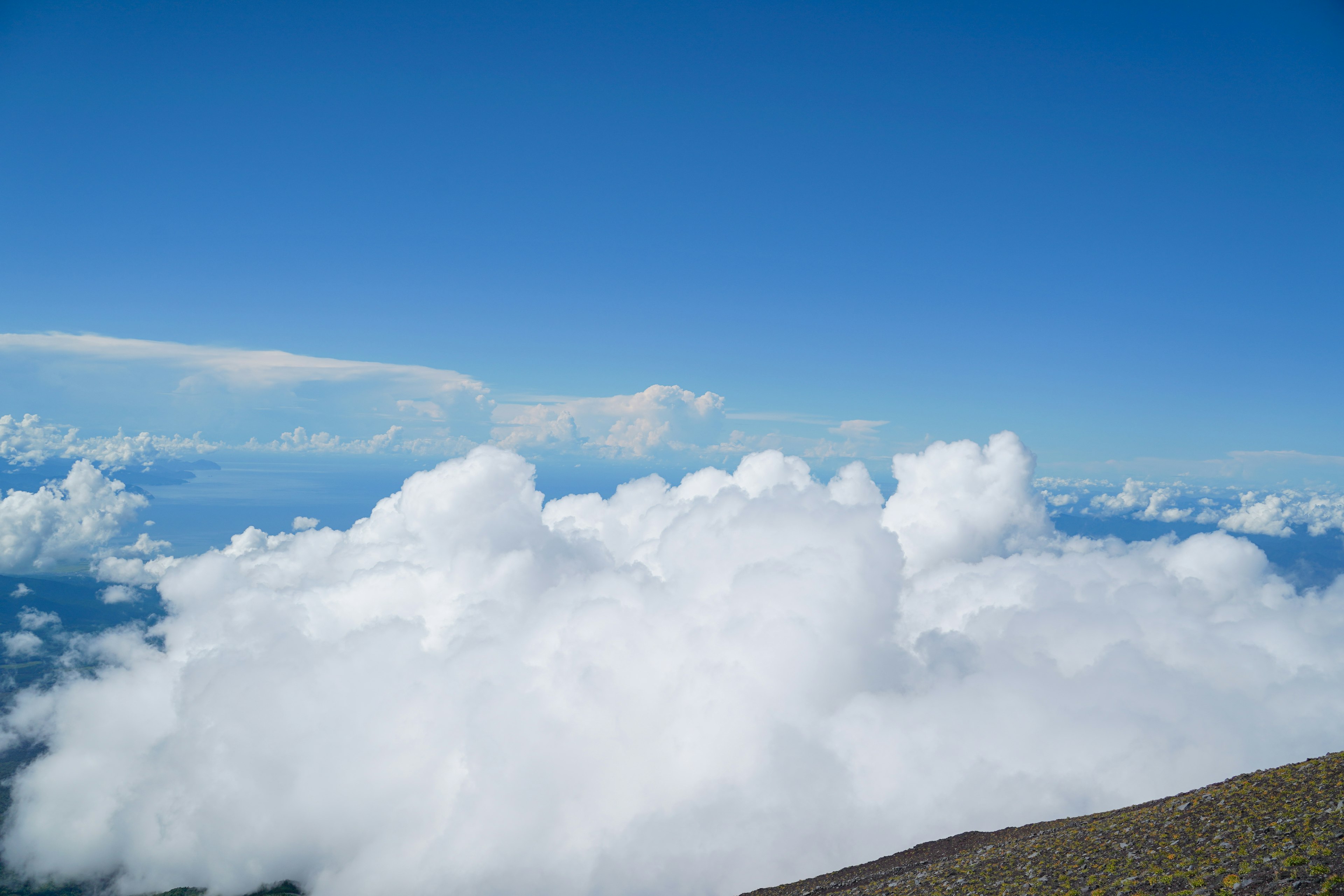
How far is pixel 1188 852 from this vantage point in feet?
106

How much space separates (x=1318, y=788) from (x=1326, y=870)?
15031 mm

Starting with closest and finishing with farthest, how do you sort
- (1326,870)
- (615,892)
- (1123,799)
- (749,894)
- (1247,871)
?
(1326,870) < (1247,871) < (749,894) < (1123,799) < (615,892)

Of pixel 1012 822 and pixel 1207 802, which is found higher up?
pixel 1207 802

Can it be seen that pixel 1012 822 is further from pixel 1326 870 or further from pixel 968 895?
pixel 1326 870

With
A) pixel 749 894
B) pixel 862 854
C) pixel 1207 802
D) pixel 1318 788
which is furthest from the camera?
pixel 862 854

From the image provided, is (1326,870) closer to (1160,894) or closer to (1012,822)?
(1160,894)

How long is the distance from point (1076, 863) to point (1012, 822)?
416 ft

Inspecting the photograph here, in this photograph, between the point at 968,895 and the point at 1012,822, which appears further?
the point at 1012,822

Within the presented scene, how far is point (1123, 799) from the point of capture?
12700 cm

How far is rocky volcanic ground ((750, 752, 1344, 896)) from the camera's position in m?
26.4

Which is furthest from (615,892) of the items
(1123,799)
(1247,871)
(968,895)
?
(1247,871)

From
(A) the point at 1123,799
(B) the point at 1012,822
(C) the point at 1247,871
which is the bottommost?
(B) the point at 1012,822

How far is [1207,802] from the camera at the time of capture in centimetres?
3891

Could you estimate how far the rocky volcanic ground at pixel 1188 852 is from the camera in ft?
86.7
